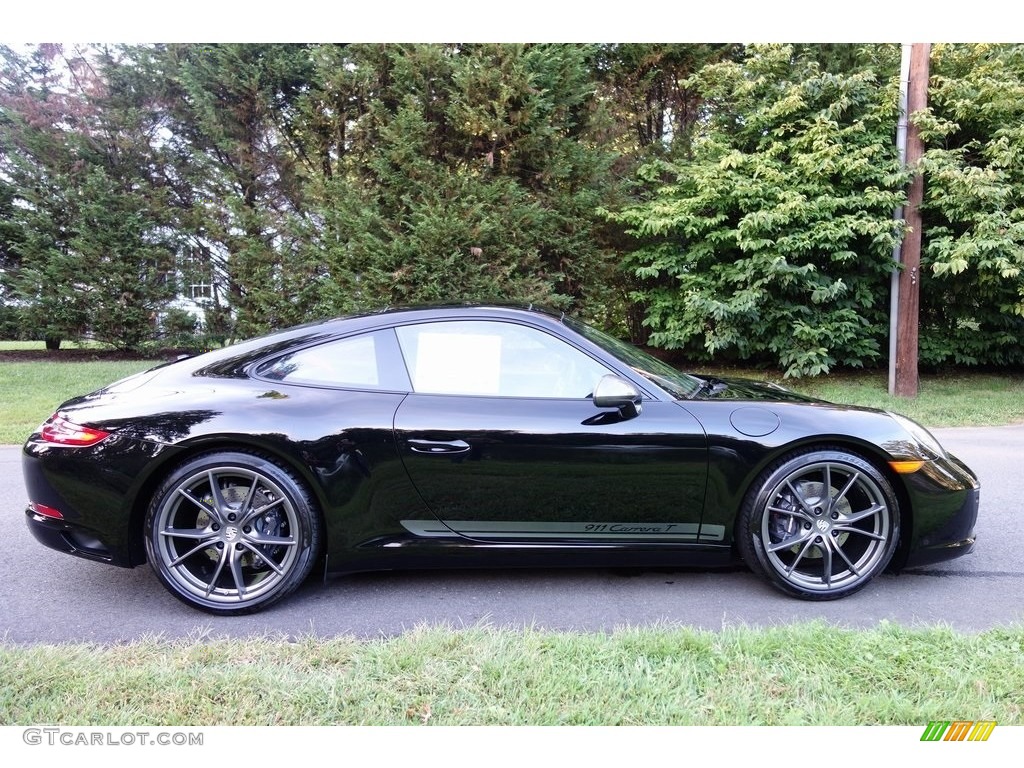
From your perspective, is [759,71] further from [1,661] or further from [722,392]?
[1,661]

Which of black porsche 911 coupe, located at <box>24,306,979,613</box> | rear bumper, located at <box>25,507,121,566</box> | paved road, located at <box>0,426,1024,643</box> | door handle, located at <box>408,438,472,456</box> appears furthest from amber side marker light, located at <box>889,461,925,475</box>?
rear bumper, located at <box>25,507,121,566</box>

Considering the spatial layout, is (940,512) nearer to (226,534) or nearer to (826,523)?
(826,523)

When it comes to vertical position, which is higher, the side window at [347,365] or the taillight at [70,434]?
the side window at [347,365]

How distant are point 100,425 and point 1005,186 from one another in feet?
34.6

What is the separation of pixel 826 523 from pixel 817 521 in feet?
0.13

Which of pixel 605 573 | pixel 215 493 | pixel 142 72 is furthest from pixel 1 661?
pixel 142 72

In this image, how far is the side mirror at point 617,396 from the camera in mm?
2678

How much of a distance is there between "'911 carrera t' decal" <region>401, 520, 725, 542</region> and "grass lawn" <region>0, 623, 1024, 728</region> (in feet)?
1.47

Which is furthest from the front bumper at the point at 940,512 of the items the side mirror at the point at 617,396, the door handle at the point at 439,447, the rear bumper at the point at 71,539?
the rear bumper at the point at 71,539

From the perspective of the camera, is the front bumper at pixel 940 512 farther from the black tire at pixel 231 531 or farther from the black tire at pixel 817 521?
the black tire at pixel 231 531

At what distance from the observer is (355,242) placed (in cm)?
977

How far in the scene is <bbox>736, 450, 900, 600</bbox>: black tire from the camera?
9.05ft

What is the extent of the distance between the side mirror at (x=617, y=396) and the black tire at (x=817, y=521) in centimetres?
65
